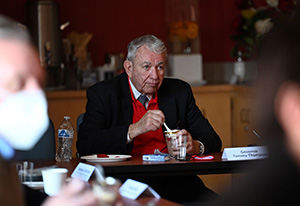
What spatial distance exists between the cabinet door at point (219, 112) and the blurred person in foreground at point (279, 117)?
159 inches

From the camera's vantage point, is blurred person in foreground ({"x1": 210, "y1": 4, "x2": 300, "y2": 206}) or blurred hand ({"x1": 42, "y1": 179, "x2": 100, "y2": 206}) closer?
blurred person in foreground ({"x1": 210, "y1": 4, "x2": 300, "y2": 206})

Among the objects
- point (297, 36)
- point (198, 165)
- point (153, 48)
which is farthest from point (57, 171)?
point (153, 48)

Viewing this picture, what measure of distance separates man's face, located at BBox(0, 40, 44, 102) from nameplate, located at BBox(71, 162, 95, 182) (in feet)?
3.53

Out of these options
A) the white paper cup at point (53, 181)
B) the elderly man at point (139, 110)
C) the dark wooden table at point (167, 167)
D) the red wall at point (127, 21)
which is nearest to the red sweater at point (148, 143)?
the elderly man at point (139, 110)

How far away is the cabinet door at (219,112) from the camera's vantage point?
5.07 meters

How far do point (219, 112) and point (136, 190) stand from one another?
3.42 metres

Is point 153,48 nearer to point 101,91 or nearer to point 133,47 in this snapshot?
point 133,47

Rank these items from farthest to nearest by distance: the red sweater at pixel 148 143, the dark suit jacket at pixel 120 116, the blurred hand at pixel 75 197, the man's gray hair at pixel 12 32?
the red sweater at pixel 148 143, the dark suit jacket at pixel 120 116, the blurred hand at pixel 75 197, the man's gray hair at pixel 12 32

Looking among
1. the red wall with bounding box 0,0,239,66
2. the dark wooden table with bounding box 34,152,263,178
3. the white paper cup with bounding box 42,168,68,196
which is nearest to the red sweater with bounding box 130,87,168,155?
the dark wooden table with bounding box 34,152,263,178

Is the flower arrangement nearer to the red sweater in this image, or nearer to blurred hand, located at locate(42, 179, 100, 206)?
the red sweater

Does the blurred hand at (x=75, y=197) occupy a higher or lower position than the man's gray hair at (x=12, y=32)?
lower

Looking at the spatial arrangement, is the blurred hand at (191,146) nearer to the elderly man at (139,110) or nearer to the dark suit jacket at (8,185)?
the elderly man at (139,110)

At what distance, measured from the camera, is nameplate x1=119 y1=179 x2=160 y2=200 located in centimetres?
174

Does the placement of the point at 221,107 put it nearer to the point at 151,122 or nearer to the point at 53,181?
the point at 151,122
